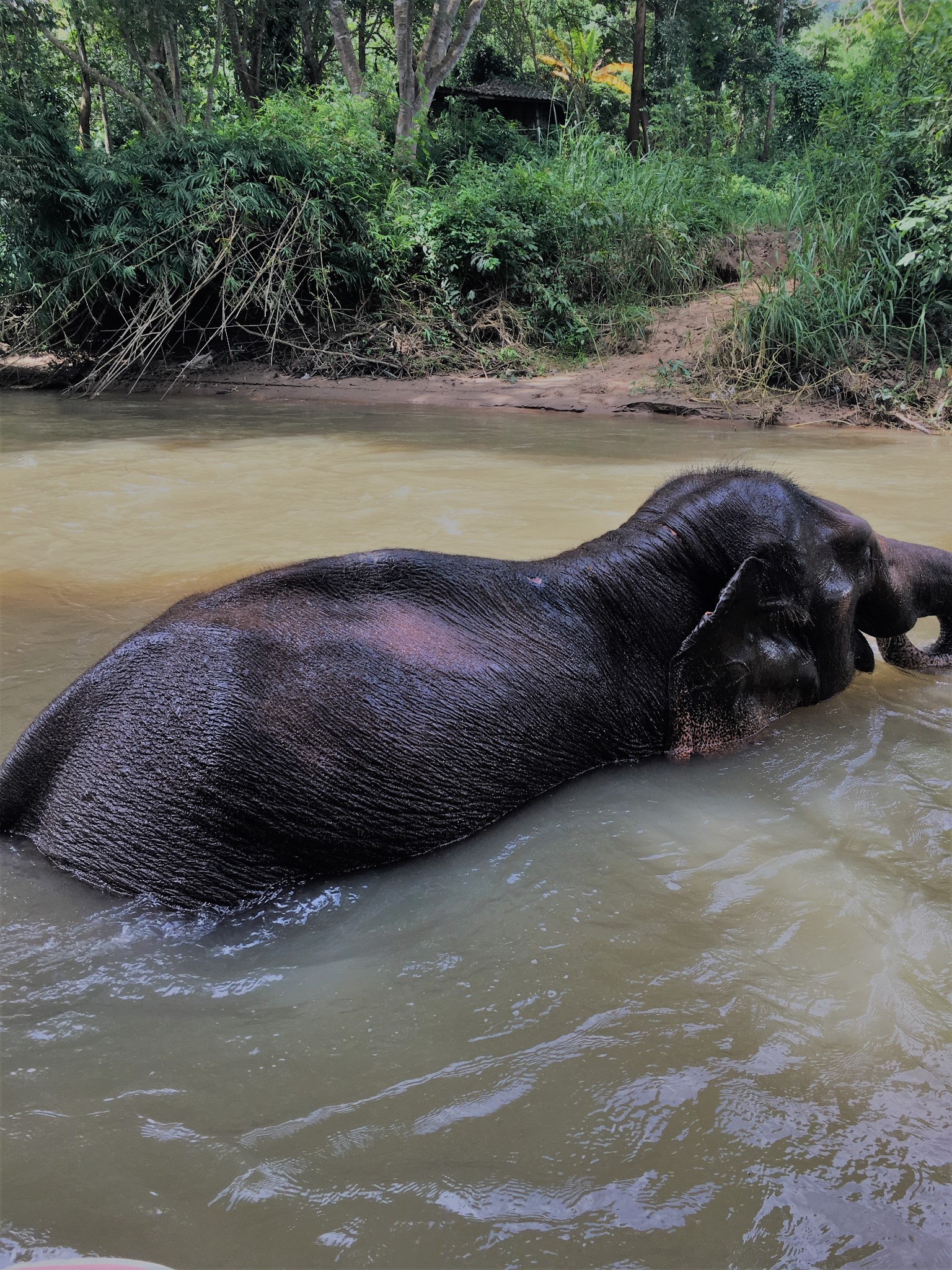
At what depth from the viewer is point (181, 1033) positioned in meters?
1.83

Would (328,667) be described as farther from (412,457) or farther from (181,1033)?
(412,457)

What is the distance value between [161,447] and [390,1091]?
751cm

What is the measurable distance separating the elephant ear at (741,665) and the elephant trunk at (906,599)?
362mm

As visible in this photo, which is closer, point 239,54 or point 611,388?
point 611,388

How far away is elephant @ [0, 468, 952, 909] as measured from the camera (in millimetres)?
2166

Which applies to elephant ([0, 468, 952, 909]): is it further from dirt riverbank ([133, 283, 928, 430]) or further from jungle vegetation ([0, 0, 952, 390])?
jungle vegetation ([0, 0, 952, 390])

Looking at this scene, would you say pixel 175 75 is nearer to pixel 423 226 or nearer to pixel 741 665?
pixel 423 226

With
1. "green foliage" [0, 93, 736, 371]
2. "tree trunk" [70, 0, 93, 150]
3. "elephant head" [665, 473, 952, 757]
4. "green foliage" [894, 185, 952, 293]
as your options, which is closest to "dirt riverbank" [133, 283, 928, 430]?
"green foliage" [0, 93, 736, 371]

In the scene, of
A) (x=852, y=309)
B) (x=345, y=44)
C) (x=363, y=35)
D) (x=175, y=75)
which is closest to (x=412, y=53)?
(x=345, y=44)

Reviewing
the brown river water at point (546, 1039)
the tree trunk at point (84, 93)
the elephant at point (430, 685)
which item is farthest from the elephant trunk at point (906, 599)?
the tree trunk at point (84, 93)

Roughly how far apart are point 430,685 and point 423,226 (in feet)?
40.3

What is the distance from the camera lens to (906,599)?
10.6ft

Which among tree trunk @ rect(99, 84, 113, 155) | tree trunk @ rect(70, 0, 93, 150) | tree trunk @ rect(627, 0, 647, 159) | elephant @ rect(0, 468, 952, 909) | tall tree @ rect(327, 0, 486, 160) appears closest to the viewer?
elephant @ rect(0, 468, 952, 909)

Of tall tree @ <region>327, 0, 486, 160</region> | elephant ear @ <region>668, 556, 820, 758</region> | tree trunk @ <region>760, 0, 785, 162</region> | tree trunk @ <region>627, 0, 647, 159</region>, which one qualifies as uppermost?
tree trunk @ <region>760, 0, 785, 162</region>
